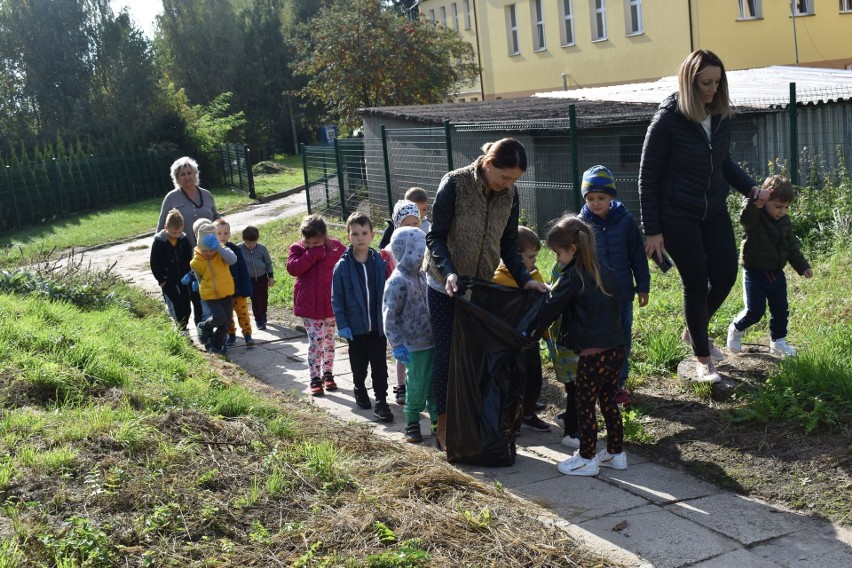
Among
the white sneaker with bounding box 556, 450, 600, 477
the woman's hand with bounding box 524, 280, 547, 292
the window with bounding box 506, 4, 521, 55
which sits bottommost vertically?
the white sneaker with bounding box 556, 450, 600, 477

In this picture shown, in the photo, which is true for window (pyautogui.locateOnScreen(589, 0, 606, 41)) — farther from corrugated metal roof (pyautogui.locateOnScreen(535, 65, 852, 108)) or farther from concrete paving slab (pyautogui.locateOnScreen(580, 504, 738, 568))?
concrete paving slab (pyautogui.locateOnScreen(580, 504, 738, 568))

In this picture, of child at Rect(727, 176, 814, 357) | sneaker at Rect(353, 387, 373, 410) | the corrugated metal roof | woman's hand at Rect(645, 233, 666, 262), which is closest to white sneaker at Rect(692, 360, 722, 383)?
child at Rect(727, 176, 814, 357)

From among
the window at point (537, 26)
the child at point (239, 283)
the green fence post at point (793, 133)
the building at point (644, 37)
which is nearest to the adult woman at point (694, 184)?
the green fence post at point (793, 133)

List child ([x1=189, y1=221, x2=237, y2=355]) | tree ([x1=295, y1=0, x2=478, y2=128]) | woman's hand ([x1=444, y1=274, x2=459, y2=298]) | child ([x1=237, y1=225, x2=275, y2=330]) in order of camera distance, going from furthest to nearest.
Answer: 1. tree ([x1=295, y1=0, x2=478, y2=128])
2. child ([x1=237, y1=225, x2=275, y2=330])
3. child ([x1=189, y1=221, x2=237, y2=355])
4. woman's hand ([x1=444, y1=274, x2=459, y2=298])

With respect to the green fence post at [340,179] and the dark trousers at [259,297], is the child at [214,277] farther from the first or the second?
the green fence post at [340,179]

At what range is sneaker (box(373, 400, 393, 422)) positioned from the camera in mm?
6766

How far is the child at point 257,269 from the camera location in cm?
1033

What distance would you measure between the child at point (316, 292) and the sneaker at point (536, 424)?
81.7 inches

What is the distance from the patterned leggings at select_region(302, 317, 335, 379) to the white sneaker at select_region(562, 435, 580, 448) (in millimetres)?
2594

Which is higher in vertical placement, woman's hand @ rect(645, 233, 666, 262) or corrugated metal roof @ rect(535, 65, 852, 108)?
corrugated metal roof @ rect(535, 65, 852, 108)

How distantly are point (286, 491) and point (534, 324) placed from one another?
5.55ft

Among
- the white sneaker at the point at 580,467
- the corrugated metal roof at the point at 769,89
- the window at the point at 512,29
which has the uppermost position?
the window at the point at 512,29

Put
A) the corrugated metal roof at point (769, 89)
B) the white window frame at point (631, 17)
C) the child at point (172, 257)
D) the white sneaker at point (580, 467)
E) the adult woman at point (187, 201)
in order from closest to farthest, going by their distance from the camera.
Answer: the white sneaker at point (580, 467)
the child at point (172, 257)
the adult woman at point (187, 201)
the corrugated metal roof at point (769, 89)
the white window frame at point (631, 17)

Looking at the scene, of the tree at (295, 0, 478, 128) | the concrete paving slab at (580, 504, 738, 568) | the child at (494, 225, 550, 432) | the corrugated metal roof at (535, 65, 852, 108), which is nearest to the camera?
the concrete paving slab at (580, 504, 738, 568)
